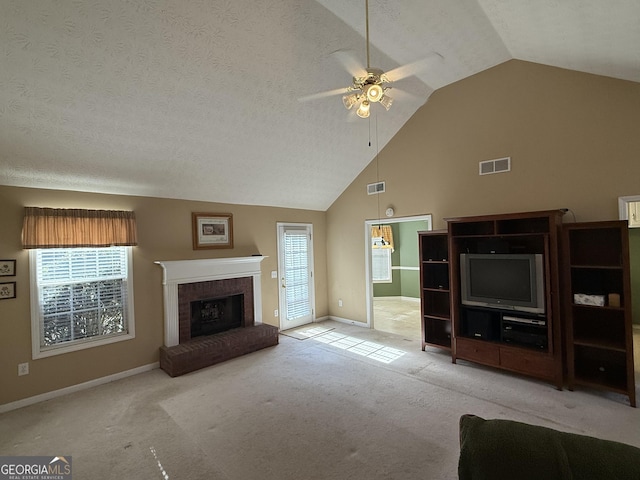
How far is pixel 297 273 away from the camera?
5.99m

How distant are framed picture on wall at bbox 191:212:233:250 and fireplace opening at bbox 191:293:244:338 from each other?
869 millimetres

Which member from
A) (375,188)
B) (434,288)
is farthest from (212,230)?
(434,288)

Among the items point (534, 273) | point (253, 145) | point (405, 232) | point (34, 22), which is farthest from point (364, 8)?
point (405, 232)

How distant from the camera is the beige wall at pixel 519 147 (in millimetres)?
3320

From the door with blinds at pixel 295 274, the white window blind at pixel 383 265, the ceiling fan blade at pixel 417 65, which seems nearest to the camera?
the ceiling fan blade at pixel 417 65

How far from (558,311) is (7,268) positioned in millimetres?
5934

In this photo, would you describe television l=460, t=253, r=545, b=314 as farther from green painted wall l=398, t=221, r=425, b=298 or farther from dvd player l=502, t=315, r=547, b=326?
green painted wall l=398, t=221, r=425, b=298

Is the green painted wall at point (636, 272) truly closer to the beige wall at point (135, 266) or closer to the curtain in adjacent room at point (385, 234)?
the curtain in adjacent room at point (385, 234)

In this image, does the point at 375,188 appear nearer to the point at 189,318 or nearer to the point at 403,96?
the point at 403,96

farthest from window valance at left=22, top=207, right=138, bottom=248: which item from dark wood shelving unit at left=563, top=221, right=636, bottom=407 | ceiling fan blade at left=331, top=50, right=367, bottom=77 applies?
dark wood shelving unit at left=563, top=221, right=636, bottom=407

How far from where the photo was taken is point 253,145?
3.97 meters

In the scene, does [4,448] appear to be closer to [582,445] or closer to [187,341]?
[187,341]

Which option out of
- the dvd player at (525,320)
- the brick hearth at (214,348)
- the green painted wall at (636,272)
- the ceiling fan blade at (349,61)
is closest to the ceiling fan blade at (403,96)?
the ceiling fan blade at (349,61)

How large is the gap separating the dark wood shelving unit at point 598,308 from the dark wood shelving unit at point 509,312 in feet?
0.42
